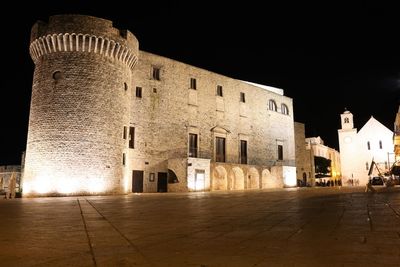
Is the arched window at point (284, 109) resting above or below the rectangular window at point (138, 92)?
above

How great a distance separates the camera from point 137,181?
25.1 m

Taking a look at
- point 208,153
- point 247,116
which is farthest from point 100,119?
point 247,116

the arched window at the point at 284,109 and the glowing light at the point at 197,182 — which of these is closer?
the glowing light at the point at 197,182

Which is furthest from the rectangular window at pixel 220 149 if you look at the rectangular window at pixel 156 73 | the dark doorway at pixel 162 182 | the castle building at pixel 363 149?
the castle building at pixel 363 149

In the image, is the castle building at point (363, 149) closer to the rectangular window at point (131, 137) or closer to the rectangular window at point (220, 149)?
the rectangular window at point (220, 149)

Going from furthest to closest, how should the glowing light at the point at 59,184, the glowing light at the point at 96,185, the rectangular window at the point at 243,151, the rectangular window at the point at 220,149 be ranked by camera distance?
the rectangular window at the point at 243,151 → the rectangular window at the point at 220,149 → the glowing light at the point at 96,185 → the glowing light at the point at 59,184

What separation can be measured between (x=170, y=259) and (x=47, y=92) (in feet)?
65.4

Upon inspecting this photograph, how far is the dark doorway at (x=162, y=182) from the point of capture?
85.5ft

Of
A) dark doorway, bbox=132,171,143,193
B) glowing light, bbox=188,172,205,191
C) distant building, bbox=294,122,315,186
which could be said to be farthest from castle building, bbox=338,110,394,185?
dark doorway, bbox=132,171,143,193

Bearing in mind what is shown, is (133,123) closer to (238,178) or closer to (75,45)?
(75,45)

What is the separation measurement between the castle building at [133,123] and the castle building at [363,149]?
2383 centimetres

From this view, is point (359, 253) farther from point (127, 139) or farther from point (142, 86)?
point (142, 86)

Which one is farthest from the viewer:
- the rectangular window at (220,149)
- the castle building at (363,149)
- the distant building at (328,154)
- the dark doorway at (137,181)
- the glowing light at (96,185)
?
the distant building at (328,154)

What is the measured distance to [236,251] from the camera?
3.44 m
